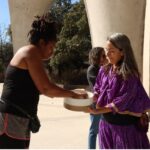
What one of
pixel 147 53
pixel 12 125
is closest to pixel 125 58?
pixel 12 125

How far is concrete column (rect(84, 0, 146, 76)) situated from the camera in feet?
30.6

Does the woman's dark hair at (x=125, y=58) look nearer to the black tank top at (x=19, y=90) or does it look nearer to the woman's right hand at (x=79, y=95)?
the woman's right hand at (x=79, y=95)

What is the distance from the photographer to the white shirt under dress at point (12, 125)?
3623mm

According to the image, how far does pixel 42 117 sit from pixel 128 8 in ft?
10.1

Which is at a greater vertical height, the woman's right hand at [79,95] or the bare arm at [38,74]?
the bare arm at [38,74]

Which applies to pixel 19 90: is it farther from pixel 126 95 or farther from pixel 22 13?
pixel 22 13

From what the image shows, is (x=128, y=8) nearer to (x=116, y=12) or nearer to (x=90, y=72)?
(x=116, y=12)

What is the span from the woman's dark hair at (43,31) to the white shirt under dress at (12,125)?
1.95ft

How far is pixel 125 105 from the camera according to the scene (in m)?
3.90

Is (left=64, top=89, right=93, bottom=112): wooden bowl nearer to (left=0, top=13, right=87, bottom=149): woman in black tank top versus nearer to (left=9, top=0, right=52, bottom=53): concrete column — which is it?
(left=0, top=13, right=87, bottom=149): woman in black tank top

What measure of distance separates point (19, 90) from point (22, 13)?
44.4 feet

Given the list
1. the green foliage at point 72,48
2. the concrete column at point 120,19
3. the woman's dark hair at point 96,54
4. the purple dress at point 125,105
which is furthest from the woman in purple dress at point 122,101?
the green foliage at point 72,48

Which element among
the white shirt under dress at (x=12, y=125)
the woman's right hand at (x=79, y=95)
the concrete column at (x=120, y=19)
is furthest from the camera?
the concrete column at (x=120, y=19)

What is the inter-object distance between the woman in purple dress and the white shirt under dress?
719mm
